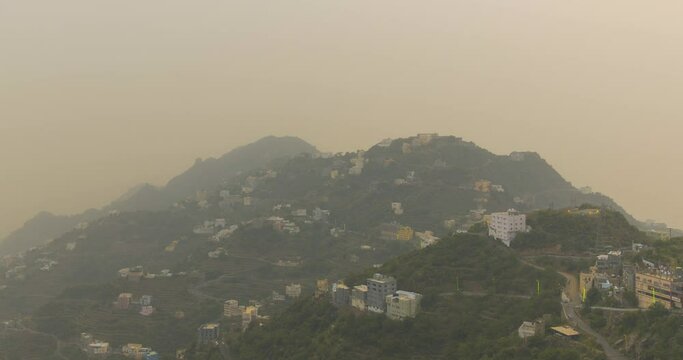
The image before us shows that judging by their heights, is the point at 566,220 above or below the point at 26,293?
above

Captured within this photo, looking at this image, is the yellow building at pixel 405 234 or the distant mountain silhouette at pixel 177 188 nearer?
the yellow building at pixel 405 234

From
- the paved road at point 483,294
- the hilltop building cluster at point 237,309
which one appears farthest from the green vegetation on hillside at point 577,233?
the hilltop building cluster at point 237,309

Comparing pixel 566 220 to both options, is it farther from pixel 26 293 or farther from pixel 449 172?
pixel 26 293

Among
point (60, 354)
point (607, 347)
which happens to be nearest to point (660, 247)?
point (607, 347)

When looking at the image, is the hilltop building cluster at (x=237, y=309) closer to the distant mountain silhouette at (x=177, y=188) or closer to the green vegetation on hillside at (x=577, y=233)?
the green vegetation on hillside at (x=577, y=233)

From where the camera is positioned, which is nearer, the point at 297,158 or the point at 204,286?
the point at 204,286

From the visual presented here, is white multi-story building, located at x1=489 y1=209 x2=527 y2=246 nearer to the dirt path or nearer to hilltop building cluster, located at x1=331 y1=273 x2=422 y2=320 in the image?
the dirt path
